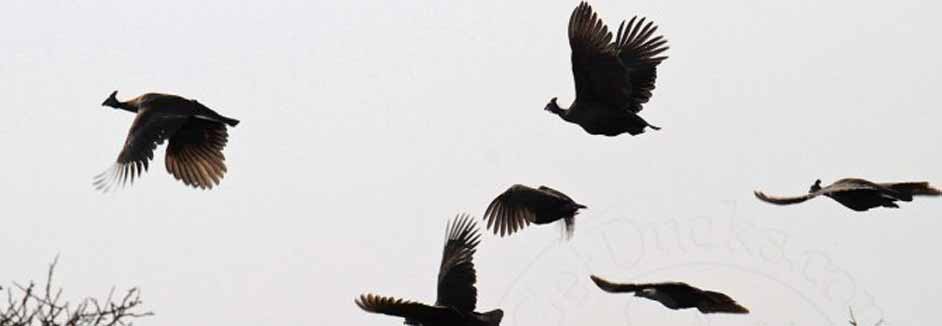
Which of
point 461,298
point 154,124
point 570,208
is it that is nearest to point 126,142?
point 154,124

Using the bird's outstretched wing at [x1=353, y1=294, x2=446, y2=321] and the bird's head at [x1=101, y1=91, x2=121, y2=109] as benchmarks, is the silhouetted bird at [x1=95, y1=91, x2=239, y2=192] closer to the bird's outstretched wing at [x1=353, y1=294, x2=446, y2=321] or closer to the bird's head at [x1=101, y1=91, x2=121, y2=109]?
the bird's head at [x1=101, y1=91, x2=121, y2=109]

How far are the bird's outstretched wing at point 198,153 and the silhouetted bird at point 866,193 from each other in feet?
16.5

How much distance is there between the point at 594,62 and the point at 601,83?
0.33 meters

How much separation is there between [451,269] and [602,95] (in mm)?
2328

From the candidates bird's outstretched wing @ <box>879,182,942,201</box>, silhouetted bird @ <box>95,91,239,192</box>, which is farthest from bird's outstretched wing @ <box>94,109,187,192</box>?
bird's outstretched wing @ <box>879,182,942,201</box>

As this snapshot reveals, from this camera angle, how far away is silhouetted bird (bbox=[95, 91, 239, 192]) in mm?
15461

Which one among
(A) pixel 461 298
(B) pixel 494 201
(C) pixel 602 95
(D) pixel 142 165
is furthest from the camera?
(B) pixel 494 201

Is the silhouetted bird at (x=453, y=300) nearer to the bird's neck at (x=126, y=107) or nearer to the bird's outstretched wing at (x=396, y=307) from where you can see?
the bird's outstretched wing at (x=396, y=307)

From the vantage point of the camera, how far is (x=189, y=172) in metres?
16.7

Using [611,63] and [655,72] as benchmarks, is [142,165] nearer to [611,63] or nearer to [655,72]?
[611,63]

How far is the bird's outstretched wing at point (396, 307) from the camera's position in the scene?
13695mm

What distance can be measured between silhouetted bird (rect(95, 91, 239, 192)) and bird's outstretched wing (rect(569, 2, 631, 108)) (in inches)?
136

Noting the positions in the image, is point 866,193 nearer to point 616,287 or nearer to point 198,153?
point 616,287

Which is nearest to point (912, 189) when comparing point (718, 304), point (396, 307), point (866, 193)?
point (866, 193)
